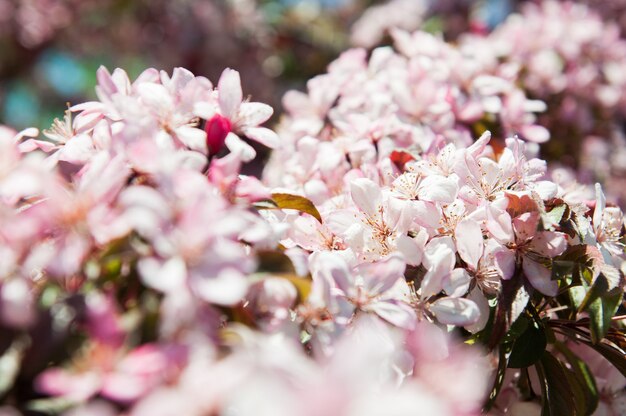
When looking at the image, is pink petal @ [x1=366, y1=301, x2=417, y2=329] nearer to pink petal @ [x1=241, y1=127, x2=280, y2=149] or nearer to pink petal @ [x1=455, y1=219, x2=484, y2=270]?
pink petal @ [x1=455, y1=219, x2=484, y2=270]

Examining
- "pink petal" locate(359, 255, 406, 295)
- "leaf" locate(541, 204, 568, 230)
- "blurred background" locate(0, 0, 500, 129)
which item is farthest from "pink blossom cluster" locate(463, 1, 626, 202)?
"pink petal" locate(359, 255, 406, 295)

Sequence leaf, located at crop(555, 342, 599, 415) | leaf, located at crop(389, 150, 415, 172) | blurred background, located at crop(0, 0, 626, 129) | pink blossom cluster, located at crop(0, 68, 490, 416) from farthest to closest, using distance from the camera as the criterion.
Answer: blurred background, located at crop(0, 0, 626, 129) → leaf, located at crop(389, 150, 415, 172) → leaf, located at crop(555, 342, 599, 415) → pink blossom cluster, located at crop(0, 68, 490, 416)

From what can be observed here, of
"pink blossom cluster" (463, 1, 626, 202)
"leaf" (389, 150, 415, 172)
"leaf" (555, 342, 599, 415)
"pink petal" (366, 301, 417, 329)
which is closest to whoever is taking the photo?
"pink petal" (366, 301, 417, 329)

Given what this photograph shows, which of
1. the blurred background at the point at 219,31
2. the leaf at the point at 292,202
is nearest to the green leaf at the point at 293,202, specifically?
the leaf at the point at 292,202

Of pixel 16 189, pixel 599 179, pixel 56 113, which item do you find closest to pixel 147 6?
pixel 56 113

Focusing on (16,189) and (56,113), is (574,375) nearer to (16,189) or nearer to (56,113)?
(16,189)

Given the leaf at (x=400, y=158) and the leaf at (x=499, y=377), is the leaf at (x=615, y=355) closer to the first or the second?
the leaf at (x=499, y=377)

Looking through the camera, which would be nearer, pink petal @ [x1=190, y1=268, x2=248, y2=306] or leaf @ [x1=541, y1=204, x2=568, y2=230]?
pink petal @ [x1=190, y1=268, x2=248, y2=306]
